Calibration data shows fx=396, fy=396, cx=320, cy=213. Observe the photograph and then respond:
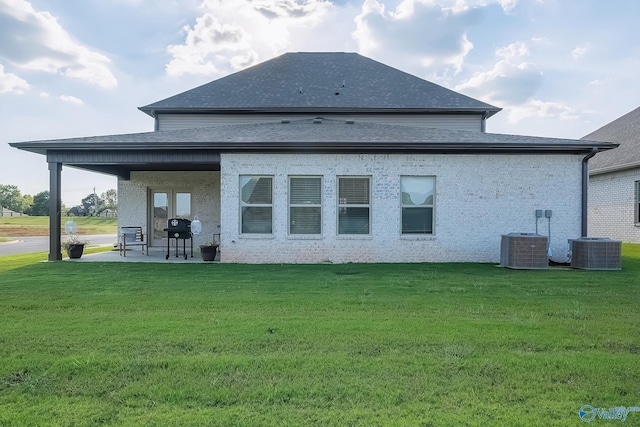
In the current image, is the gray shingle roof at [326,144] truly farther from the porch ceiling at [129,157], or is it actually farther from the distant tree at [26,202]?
the distant tree at [26,202]

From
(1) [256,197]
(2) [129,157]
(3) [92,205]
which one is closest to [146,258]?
(2) [129,157]


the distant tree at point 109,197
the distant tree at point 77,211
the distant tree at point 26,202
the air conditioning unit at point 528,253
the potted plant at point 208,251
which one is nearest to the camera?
the air conditioning unit at point 528,253

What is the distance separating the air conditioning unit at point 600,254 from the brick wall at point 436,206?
2.91ft

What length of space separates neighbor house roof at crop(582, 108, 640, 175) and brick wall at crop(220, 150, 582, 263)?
7775mm

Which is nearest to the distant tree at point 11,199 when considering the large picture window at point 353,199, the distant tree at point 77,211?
the distant tree at point 77,211

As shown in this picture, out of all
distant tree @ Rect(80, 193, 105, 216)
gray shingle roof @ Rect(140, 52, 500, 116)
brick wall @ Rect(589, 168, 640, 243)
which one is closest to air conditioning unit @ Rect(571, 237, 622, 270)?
gray shingle roof @ Rect(140, 52, 500, 116)

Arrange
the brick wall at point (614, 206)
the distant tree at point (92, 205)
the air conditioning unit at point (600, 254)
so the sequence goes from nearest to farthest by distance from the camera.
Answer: the air conditioning unit at point (600, 254), the brick wall at point (614, 206), the distant tree at point (92, 205)

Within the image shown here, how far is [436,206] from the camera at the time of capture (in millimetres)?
10734

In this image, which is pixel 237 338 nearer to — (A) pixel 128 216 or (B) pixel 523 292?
(B) pixel 523 292

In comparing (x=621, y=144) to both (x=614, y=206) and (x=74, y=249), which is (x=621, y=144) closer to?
(x=614, y=206)

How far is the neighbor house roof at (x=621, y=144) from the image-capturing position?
16234 mm

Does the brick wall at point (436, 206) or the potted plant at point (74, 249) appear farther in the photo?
the potted plant at point (74, 249)

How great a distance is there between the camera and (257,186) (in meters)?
10.8

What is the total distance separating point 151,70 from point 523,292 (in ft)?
49.4
